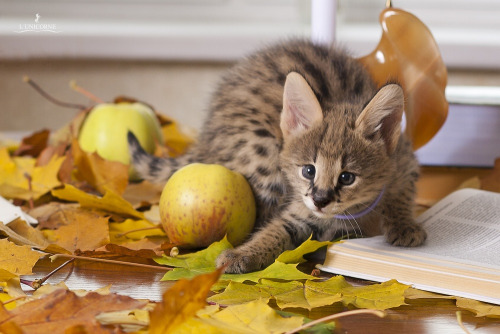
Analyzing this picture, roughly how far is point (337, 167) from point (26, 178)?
28.8 inches

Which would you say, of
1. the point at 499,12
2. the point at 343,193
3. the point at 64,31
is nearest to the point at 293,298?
the point at 343,193

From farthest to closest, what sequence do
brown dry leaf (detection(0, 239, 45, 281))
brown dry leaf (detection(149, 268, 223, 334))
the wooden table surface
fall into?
brown dry leaf (detection(0, 239, 45, 281))
the wooden table surface
brown dry leaf (detection(149, 268, 223, 334))

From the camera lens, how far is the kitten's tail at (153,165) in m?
1.36

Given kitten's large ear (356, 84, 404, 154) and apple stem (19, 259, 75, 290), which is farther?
kitten's large ear (356, 84, 404, 154)

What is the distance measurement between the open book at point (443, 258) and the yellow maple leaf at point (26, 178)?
25.9 inches

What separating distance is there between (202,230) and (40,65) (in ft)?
5.13

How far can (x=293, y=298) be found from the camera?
33.1 inches

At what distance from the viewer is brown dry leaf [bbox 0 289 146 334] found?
27.3 inches

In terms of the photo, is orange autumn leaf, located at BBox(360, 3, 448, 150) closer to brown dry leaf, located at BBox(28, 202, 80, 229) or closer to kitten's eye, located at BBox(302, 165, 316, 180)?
kitten's eye, located at BBox(302, 165, 316, 180)

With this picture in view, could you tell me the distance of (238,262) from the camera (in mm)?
973

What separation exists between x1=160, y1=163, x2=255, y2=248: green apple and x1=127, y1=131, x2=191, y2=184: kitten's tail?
27 cm

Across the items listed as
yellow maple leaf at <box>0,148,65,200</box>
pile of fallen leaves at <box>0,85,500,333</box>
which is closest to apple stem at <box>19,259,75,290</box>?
pile of fallen leaves at <box>0,85,500,333</box>
